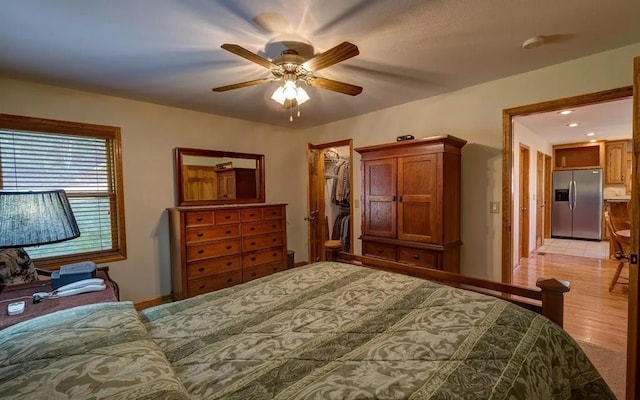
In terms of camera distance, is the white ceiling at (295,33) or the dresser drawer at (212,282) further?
the dresser drawer at (212,282)

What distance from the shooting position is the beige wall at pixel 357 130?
8.68ft

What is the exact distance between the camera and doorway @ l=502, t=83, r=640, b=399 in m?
1.60

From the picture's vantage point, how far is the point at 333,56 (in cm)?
181

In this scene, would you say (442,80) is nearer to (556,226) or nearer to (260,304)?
(260,304)

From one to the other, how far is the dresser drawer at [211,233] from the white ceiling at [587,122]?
3585mm

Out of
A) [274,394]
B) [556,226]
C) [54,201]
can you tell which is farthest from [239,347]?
[556,226]

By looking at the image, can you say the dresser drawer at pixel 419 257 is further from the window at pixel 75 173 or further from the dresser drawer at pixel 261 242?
the window at pixel 75 173

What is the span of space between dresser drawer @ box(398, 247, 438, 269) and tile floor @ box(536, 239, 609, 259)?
4.19 m

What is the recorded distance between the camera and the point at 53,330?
1.02 m

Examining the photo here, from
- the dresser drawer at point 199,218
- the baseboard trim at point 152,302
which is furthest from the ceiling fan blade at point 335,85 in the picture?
the baseboard trim at point 152,302

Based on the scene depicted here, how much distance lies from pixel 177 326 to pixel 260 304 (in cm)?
39

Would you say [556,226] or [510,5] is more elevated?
[510,5]

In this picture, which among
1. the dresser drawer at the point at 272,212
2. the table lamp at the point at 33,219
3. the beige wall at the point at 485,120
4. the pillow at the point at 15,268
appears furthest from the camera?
the dresser drawer at the point at 272,212

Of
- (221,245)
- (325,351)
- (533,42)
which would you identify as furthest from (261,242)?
(533,42)
